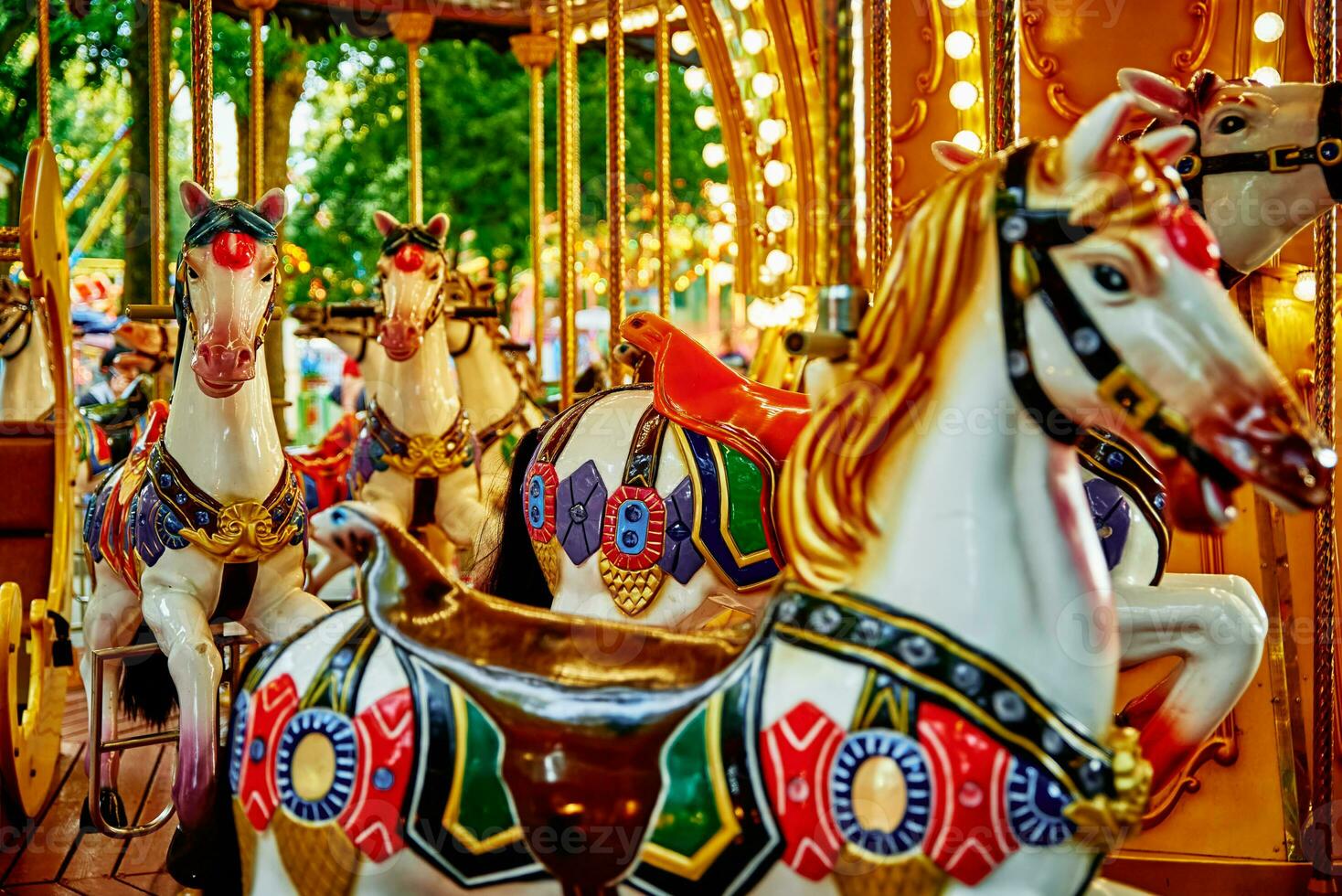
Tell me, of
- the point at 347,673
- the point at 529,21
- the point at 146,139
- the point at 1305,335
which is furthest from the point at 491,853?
the point at 146,139

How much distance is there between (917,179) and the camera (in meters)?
4.00

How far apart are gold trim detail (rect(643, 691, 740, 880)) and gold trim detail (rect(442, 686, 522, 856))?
16cm

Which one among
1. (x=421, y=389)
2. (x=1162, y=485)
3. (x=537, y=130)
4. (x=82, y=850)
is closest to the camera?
(x=1162, y=485)

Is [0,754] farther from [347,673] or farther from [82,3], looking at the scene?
[82,3]

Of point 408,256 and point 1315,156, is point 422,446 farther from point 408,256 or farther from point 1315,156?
point 1315,156

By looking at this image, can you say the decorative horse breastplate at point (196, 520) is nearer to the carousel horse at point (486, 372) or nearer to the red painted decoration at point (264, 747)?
the red painted decoration at point (264, 747)

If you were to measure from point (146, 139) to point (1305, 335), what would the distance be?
20.5 feet

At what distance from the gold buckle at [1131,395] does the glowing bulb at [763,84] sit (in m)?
3.28

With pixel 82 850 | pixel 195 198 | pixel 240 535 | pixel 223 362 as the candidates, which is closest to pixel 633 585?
pixel 240 535

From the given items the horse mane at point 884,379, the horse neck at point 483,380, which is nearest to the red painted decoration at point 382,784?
the horse mane at point 884,379

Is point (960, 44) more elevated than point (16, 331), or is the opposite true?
point (960, 44)

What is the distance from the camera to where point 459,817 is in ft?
4.56

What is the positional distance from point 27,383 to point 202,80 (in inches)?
165

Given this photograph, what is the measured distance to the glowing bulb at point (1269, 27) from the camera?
10.9ft
